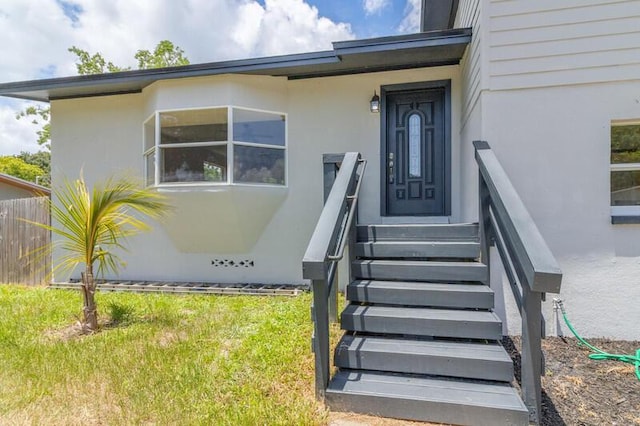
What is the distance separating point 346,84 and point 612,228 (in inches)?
163

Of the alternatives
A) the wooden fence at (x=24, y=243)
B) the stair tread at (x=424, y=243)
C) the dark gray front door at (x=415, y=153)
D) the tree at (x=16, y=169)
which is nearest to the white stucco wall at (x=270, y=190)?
A: the dark gray front door at (x=415, y=153)

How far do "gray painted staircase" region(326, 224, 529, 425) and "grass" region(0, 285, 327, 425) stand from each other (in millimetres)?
454

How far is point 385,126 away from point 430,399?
14.3ft

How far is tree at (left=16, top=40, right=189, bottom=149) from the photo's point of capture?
1745 centimetres

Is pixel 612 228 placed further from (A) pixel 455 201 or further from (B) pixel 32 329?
(B) pixel 32 329

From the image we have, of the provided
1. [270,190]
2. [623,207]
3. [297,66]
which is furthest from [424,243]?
[297,66]

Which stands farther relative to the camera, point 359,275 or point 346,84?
point 346,84

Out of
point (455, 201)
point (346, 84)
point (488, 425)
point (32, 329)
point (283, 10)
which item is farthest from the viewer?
point (283, 10)

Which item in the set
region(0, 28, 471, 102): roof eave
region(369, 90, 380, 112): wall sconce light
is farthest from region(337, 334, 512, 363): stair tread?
region(369, 90, 380, 112): wall sconce light

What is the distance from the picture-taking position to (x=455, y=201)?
5.42 meters

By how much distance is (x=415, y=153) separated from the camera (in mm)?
5691

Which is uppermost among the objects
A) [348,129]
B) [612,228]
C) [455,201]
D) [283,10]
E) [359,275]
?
[283,10]

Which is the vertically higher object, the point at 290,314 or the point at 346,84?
the point at 346,84

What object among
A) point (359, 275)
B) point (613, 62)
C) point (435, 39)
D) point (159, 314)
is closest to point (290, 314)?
point (359, 275)
